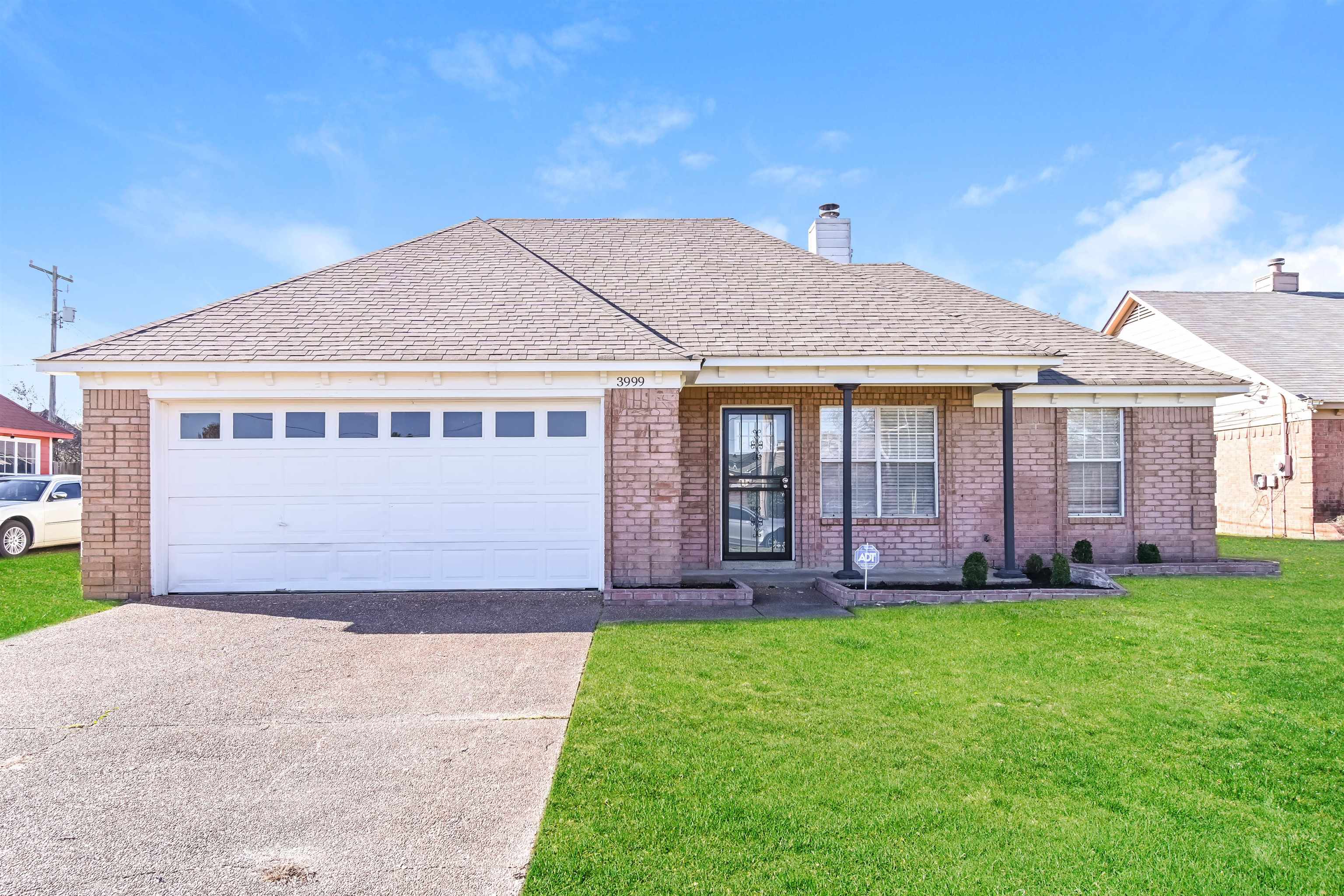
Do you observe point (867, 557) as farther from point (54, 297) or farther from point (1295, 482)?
point (54, 297)

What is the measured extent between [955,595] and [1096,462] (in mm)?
4347

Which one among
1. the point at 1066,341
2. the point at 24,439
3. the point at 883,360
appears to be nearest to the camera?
the point at 883,360

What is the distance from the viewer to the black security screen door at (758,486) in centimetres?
1045

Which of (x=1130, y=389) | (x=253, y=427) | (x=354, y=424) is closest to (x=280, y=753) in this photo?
(x=354, y=424)

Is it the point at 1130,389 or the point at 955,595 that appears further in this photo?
the point at 1130,389

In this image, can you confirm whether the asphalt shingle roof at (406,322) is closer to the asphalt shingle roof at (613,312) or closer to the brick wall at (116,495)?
the asphalt shingle roof at (613,312)

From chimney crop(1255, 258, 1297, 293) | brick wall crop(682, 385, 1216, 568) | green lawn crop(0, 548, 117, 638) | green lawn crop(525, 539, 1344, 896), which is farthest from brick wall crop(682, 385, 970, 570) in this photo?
chimney crop(1255, 258, 1297, 293)

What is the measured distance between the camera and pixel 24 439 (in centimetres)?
2500

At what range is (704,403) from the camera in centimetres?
1034

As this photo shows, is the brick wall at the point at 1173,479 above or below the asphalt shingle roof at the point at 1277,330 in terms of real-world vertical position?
below

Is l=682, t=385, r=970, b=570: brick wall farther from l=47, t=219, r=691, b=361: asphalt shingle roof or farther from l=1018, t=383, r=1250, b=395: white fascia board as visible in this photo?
l=47, t=219, r=691, b=361: asphalt shingle roof

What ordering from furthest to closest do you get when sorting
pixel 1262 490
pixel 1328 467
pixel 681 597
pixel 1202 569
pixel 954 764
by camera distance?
1. pixel 1262 490
2. pixel 1328 467
3. pixel 1202 569
4. pixel 681 597
5. pixel 954 764

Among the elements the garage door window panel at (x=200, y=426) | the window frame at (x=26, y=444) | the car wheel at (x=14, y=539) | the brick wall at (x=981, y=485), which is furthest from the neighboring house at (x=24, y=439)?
the brick wall at (x=981, y=485)

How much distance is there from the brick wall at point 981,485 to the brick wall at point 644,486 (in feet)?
4.95
